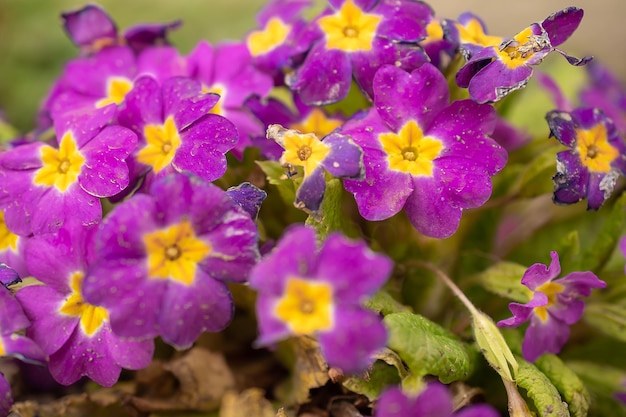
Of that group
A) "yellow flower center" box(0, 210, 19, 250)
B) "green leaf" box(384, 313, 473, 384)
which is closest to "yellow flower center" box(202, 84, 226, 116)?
"yellow flower center" box(0, 210, 19, 250)

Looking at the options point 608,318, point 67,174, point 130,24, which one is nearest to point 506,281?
point 608,318

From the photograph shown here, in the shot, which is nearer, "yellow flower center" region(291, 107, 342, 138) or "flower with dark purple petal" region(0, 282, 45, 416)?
"flower with dark purple petal" region(0, 282, 45, 416)

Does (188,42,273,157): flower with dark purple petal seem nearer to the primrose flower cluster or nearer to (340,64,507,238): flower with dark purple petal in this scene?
the primrose flower cluster

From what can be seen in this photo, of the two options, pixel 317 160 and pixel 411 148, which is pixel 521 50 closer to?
pixel 411 148

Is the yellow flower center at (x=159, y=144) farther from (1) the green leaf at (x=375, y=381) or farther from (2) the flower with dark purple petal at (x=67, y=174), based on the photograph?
(1) the green leaf at (x=375, y=381)

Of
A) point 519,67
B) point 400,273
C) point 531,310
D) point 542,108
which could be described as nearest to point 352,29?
point 519,67

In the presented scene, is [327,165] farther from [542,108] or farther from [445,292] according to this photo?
[542,108]
